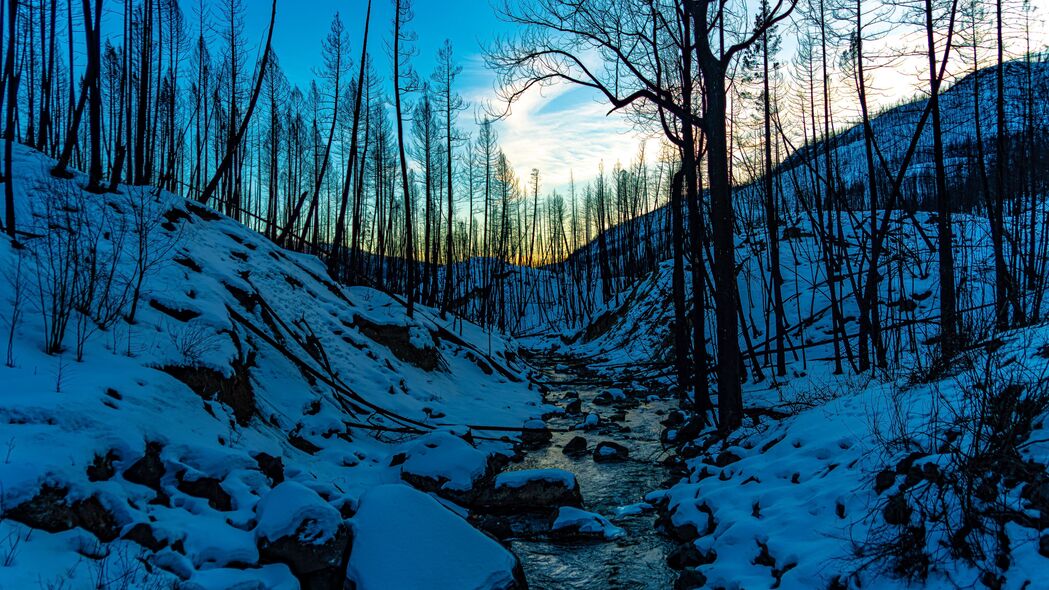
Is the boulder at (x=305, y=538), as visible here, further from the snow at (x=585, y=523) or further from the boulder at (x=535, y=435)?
the boulder at (x=535, y=435)

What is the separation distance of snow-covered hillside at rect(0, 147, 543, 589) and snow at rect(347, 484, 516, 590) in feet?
0.05

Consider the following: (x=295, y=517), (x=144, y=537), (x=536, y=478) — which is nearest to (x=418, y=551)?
(x=295, y=517)

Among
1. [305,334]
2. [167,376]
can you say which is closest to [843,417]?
[167,376]

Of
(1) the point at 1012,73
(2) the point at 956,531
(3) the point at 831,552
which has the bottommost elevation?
(3) the point at 831,552

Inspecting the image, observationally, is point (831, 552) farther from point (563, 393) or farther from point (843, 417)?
point (563, 393)

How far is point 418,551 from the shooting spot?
4035 mm

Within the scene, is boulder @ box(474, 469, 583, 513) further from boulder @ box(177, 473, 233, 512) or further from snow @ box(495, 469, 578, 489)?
boulder @ box(177, 473, 233, 512)

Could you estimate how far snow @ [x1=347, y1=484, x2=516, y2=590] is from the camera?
3.82m

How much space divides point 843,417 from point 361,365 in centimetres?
845

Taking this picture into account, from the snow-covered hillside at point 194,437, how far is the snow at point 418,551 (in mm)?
16

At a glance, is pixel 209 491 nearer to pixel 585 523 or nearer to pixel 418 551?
pixel 418 551

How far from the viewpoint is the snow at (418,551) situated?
3.82m

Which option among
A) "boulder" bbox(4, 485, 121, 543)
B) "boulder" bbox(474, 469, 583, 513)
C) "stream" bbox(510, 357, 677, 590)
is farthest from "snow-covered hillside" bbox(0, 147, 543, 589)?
"stream" bbox(510, 357, 677, 590)

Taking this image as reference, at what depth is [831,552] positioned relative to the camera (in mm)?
3592
